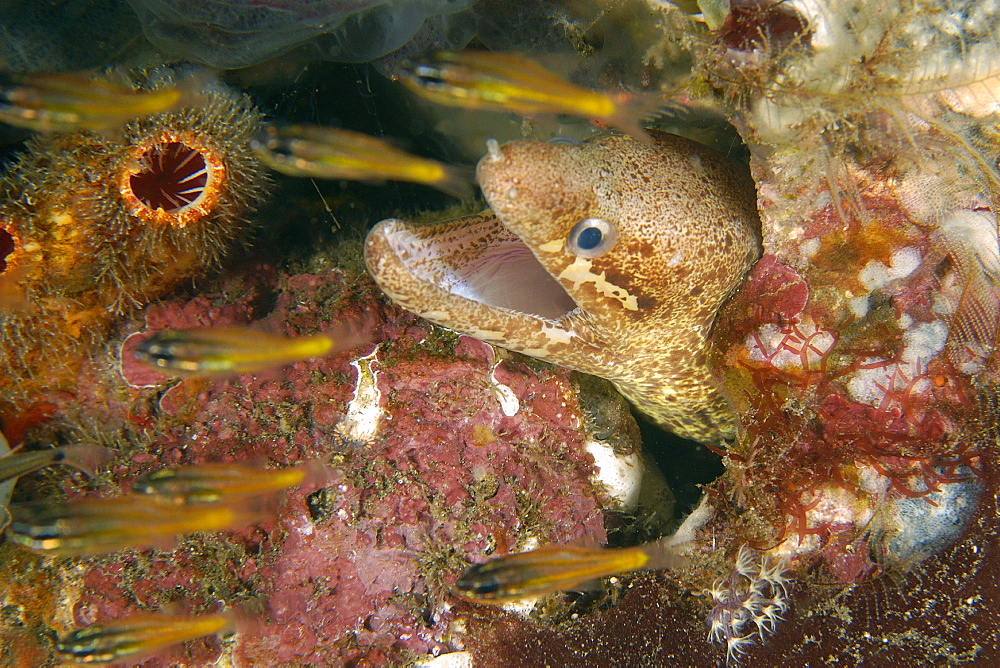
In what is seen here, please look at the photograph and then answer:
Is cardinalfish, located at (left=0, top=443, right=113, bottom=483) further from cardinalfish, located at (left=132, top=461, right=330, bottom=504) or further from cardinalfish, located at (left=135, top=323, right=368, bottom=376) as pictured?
cardinalfish, located at (left=135, top=323, right=368, bottom=376)

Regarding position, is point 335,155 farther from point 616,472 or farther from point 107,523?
point 616,472

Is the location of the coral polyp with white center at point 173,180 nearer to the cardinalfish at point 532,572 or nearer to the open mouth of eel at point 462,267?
the open mouth of eel at point 462,267

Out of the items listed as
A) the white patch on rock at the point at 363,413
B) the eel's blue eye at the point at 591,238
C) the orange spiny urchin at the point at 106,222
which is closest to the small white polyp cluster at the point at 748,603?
the eel's blue eye at the point at 591,238

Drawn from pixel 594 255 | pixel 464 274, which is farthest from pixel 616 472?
pixel 464 274

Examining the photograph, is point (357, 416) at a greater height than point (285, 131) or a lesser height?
lesser

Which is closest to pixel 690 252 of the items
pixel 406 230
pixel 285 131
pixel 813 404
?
pixel 813 404

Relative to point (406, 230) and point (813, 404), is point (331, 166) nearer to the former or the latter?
point (406, 230)
